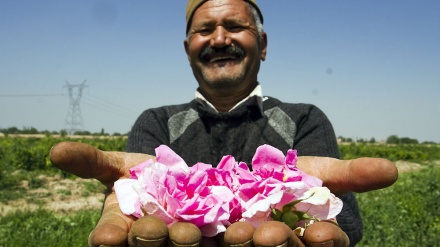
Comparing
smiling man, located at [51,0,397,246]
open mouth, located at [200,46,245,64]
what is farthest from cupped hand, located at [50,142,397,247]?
open mouth, located at [200,46,245,64]

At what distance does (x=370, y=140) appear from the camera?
6519 cm

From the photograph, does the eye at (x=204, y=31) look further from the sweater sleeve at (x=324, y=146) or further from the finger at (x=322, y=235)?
the finger at (x=322, y=235)

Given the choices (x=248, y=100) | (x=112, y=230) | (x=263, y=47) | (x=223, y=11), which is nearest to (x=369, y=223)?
(x=263, y=47)

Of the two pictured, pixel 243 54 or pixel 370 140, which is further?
pixel 370 140

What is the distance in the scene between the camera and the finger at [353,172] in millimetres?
1412

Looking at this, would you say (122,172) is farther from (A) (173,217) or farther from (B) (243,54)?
(B) (243,54)

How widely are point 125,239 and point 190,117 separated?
1126 mm

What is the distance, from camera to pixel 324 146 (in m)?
2.11

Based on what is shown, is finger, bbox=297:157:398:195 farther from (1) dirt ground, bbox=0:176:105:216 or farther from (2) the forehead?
(1) dirt ground, bbox=0:176:105:216

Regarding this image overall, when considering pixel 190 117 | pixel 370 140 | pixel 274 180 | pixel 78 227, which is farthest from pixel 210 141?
pixel 370 140

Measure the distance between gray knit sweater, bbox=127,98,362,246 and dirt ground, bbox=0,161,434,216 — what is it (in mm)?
8179

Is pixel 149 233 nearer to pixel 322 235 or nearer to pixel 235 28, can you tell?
pixel 322 235

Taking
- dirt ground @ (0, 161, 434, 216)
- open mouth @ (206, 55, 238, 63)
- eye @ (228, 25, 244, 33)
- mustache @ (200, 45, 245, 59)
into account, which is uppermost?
eye @ (228, 25, 244, 33)

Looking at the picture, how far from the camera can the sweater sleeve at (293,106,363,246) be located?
1.99 meters
